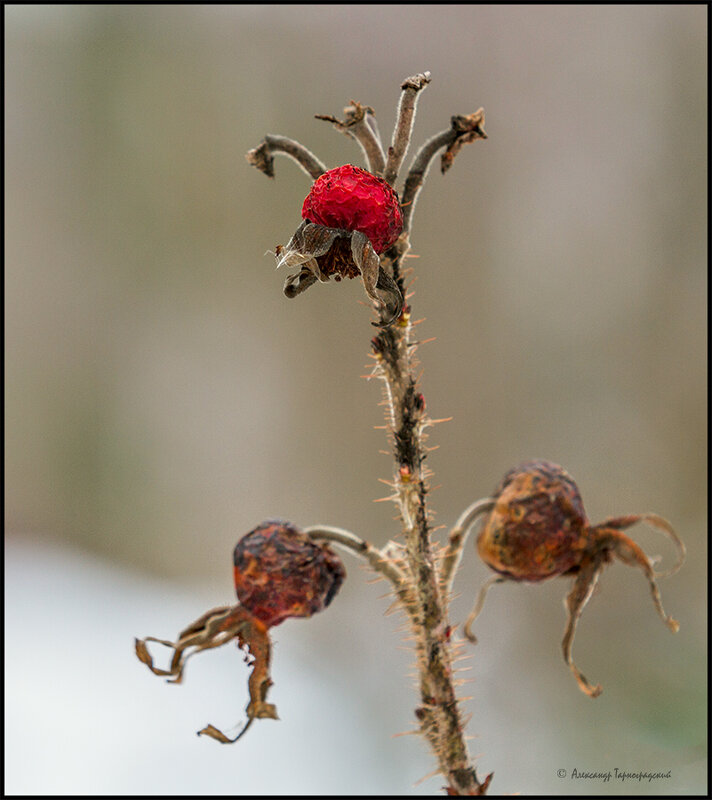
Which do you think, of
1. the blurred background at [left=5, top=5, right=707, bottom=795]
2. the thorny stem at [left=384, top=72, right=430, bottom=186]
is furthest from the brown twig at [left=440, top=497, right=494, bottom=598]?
the blurred background at [left=5, top=5, right=707, bottom=795]

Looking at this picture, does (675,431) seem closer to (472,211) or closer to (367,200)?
(472,211)

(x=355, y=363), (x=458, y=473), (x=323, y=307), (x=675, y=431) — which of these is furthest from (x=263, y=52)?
(x=675, y=431)

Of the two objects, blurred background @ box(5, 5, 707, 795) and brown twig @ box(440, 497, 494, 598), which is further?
blurred background @ box(5, 5, 707, 795)

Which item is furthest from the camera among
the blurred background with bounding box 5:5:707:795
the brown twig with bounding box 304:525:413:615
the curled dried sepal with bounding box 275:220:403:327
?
the blurred background with bounding box 5:5:707:795

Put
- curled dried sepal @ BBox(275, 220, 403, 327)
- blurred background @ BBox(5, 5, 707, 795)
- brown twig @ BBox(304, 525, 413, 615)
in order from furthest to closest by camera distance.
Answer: blurred background @ BBox(5, 5, 707, 795)
brown twig @ BBox(304, 525, 413, 615)
curled dried sepal @ BBox(275, 220, 403, 327)

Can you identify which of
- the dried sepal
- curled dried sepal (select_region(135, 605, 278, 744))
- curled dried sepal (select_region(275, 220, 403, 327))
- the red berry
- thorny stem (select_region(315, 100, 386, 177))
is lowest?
curled dried sepal (select_region(135, 605, 278, 744))

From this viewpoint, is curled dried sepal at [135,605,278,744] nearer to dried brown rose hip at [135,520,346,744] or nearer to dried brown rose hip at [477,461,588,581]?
dried brown rose hip at [135,520,346,744]

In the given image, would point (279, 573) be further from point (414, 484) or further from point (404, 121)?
point (404, 121)

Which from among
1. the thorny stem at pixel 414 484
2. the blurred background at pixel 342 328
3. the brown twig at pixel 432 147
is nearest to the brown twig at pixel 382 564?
the thorny stem at pixel 414 484
